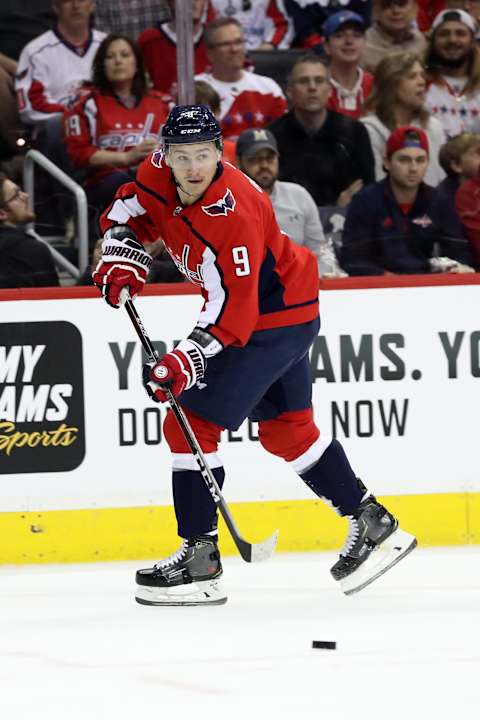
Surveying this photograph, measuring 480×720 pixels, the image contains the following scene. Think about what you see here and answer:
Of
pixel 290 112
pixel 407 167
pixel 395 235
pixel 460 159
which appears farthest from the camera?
pixel 290 112

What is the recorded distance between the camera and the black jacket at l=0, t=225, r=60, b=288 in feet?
14.7

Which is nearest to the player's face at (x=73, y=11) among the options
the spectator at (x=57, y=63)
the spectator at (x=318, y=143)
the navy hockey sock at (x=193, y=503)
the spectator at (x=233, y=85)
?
the spectator at (x=57, y=63)

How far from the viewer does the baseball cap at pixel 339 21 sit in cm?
586

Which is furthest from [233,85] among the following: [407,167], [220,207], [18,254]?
[220,207]

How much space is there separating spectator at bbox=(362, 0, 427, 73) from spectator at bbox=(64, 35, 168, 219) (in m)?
1.23

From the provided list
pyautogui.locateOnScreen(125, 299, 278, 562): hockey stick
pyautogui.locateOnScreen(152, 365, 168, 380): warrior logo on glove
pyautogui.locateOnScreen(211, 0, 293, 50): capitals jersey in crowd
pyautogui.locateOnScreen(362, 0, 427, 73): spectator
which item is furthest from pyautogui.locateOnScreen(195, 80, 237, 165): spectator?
pyautogui.locateOnScreen(152, 365, 168, 380): warrior logo on glove

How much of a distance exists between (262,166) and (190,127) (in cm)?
152

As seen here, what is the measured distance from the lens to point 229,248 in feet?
11.1

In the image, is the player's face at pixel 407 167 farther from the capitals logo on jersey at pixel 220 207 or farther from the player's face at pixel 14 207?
the capitals logo on jersey at pixel 220 207

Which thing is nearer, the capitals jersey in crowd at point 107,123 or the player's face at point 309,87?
the capitals jersey in crowd at point 107,123

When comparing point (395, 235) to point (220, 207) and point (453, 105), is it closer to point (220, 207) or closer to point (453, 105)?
point (453, 105)

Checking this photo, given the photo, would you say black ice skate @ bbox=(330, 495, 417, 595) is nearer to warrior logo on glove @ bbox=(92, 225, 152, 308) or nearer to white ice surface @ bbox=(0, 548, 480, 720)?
white ice surface @ bbox=(0, 548, 480, 720)

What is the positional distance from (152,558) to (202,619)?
92 centimetres

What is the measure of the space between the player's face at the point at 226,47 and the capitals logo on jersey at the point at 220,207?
231 centimetres
